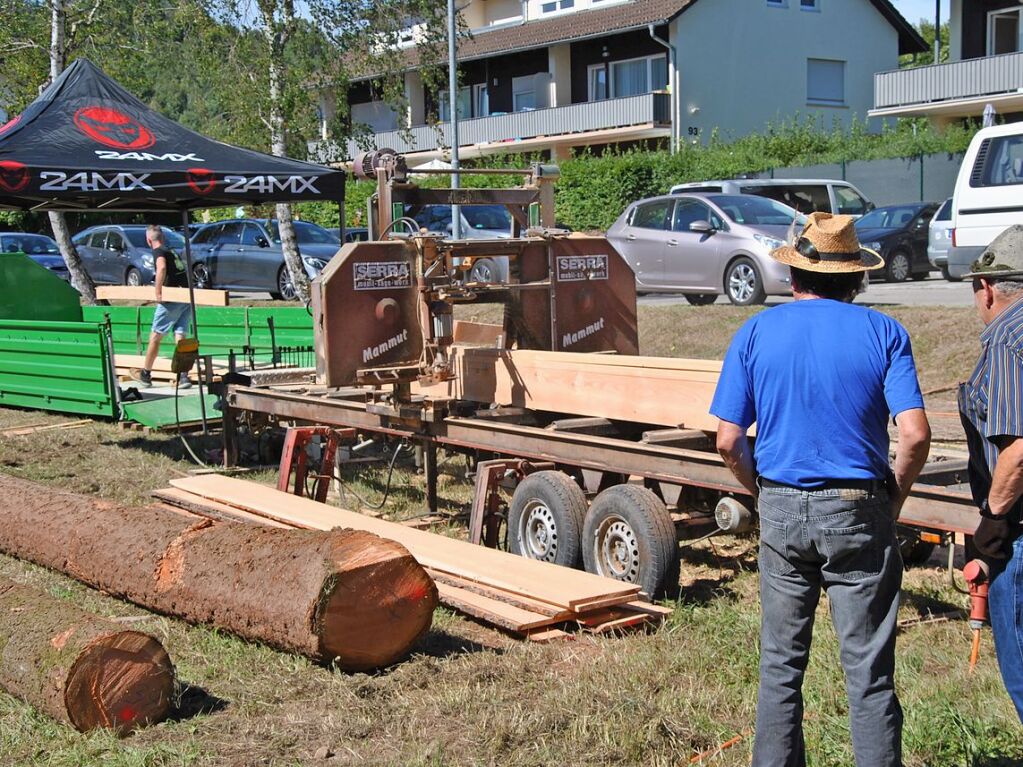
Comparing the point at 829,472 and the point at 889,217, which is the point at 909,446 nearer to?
the point at 829,472

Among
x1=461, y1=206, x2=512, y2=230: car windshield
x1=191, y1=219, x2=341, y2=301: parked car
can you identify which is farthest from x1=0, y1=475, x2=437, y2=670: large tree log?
x1=191, y1=219, x2=341, y2=301: parked car

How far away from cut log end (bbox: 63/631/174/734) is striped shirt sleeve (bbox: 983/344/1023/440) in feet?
10.6

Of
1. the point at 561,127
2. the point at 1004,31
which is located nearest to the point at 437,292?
the point at 561,127

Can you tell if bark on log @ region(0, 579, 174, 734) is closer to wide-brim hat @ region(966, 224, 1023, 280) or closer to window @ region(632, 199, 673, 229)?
wide-brim hat @ region(966, 224, 1023, 280)

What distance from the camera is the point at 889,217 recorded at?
23109 mm

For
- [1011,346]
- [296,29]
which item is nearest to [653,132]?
[296,29]

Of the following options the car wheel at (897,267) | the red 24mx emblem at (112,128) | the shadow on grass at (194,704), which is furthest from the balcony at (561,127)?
the shadow on grass at (194,704)

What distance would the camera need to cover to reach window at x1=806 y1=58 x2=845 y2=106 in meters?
41.9

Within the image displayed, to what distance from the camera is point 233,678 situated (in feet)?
17.4

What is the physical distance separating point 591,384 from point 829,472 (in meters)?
3.77

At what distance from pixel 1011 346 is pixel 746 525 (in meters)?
2.82

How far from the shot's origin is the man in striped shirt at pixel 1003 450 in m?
3.42

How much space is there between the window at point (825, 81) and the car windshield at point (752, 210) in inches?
1015

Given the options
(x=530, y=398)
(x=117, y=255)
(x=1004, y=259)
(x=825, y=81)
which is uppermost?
(x=825, y=81)
